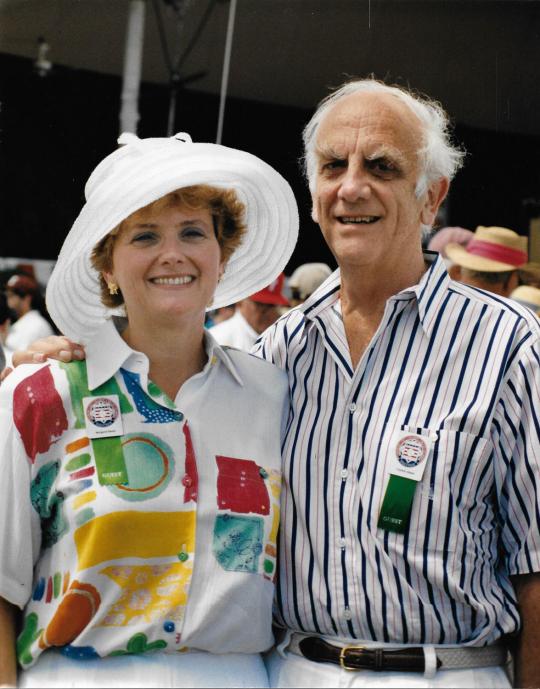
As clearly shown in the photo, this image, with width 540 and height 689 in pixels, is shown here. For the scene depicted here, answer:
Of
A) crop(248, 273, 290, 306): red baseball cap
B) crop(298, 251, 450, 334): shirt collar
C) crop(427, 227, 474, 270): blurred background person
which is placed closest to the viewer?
crop(298, 251, 450, 334): shirt collar

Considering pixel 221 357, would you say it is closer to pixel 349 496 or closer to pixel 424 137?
pixel 349 496

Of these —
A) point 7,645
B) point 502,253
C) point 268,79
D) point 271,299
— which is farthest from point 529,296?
point 7,645

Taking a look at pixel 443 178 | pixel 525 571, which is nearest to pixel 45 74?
pixel 443 178

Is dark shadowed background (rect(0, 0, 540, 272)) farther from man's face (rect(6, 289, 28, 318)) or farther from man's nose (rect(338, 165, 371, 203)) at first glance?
man's face (rect(6, 289, 28, 318))

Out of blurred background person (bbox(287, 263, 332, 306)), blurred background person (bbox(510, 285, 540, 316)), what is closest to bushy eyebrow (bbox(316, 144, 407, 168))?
blurred background person (bbox(510, 285, 540, 316))

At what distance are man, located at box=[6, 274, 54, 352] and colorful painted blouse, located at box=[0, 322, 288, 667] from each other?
12.6 feet

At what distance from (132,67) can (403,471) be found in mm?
2583

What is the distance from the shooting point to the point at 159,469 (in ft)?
6.56

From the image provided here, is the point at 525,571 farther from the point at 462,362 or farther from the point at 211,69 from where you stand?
the point at 211,69

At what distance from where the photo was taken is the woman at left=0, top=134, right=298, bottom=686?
1.93 meters

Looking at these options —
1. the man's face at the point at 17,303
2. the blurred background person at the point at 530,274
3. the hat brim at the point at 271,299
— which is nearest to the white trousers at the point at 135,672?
the blurred background person at the point at 530,274

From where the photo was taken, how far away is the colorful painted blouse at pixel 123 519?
6.31 feet

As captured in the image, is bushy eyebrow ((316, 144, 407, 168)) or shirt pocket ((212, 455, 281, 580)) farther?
bushy eyebrow ((316, 144, 407, 168))

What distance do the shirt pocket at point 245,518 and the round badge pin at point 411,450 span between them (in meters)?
0.33
